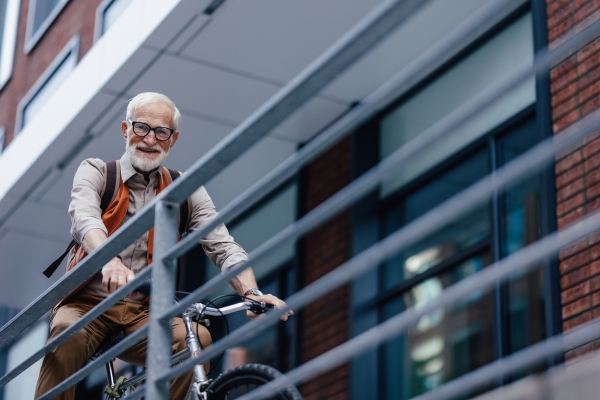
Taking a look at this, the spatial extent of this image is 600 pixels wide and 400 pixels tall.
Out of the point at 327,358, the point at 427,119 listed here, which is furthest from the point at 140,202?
the point at 427,119

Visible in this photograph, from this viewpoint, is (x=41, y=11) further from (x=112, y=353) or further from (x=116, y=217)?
(x=112, y=353)

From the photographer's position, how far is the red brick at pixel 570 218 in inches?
230

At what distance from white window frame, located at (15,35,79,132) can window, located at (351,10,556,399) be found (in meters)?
3.52

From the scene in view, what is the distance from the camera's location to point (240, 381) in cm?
379

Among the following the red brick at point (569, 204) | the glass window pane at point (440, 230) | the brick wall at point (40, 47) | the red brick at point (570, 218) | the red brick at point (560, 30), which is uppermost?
the brick wall at point (40, 47)

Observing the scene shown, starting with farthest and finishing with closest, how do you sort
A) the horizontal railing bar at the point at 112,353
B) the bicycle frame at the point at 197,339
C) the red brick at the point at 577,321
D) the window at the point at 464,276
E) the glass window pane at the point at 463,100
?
1. the glass window pane at the point at 463,100
2. the window at the point at 464,276
3. the red brick at the point at 577,321
4. the bicycle frame at the point at 197,339
5. the horizontal railing bar at the point at 112,353

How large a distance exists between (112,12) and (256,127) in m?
7.50

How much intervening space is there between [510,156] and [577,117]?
1.09 meters

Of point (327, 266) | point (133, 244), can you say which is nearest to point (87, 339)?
point (133, 244)

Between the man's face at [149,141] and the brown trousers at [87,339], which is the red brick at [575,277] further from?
the man's face at [149,141]

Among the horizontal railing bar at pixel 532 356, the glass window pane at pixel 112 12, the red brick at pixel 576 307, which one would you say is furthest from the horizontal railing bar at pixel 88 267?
the glass window pane at pixel 112 12

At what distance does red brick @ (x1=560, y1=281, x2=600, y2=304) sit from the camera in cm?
564

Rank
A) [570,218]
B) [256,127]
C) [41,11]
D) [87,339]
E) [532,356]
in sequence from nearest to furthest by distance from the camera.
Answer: [532,356] < [256,127] < [87,339] < [570,218] < [41,11]

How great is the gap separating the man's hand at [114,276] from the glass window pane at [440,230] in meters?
4.09
